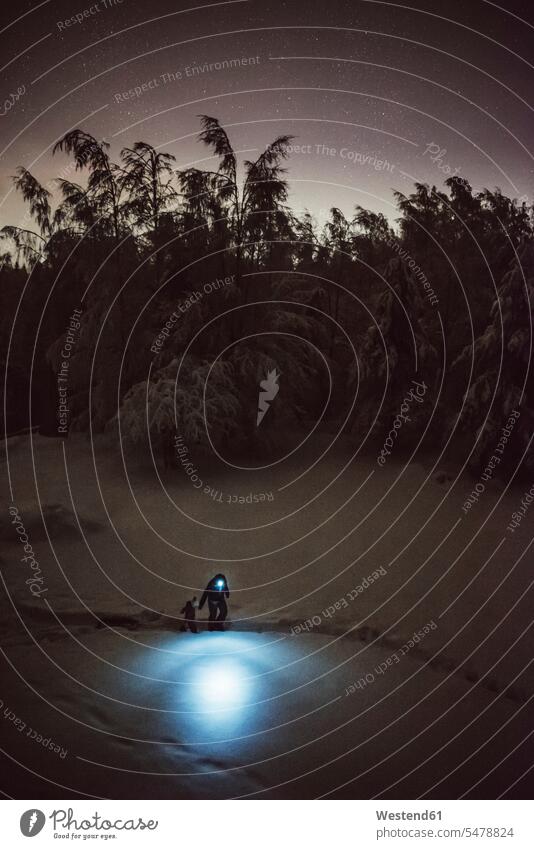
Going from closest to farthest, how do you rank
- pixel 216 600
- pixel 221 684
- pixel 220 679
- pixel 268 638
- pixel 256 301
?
pixel 221 684
pixel 220 679
pixel 268 638
pixel 216 600
pixel 256 301

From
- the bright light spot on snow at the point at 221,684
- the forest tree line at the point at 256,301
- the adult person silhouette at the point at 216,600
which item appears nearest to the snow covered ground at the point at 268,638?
the bright light spot on snow at the point at 221,684

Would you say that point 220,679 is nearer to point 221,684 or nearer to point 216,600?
point 221,684

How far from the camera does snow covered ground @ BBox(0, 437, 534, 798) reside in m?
8.59

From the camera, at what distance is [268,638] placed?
1125 cm

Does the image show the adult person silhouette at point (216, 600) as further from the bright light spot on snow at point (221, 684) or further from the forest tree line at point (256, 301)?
the forest tree line at point (256, 301)

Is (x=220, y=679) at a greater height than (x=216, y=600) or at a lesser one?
lesser

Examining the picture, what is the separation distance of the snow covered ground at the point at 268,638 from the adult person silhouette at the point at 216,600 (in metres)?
0.31

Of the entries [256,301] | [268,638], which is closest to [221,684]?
[268,638]

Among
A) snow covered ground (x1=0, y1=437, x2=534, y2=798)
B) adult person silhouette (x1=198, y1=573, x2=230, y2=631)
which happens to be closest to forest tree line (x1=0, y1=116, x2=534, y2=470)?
snow covered ground (x1=0, y1=437, x2=534, y2=798)

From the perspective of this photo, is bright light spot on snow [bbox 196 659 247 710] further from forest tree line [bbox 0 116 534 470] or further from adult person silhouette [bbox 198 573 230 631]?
forest tree line [bbox 0 116 534 470]

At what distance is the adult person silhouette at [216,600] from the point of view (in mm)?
11391

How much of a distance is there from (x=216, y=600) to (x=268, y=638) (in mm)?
1125

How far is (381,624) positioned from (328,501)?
17.1 ft

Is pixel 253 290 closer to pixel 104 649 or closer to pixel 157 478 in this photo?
pixel 157 478
